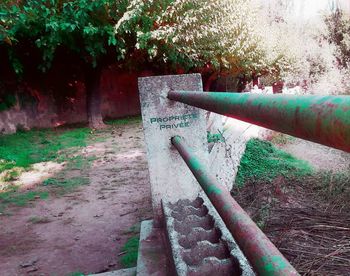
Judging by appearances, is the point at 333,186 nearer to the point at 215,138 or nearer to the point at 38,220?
the point at 215,138

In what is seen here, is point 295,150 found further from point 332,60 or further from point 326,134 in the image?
point 332,60

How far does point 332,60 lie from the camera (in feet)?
72.0

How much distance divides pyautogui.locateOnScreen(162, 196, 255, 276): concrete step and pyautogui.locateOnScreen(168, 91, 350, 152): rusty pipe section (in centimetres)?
93

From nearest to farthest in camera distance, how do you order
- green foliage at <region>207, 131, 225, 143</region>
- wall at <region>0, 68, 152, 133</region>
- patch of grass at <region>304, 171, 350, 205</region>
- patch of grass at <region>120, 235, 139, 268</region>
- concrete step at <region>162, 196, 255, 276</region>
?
concrete step at <region>162, 196, 255, 276</region>, patch of grass at <region>120, 235, 139, 268</region>, green foliage at <region>207, 131, 225, 143</region>, patch of grass at <region>304, 171, 350, 205</region>, wall at <region>0, 68, 152, 133</region>

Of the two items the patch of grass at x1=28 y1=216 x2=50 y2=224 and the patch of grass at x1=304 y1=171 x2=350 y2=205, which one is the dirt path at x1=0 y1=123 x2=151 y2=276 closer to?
the patch of grass at x1=28 y1=216 x2=50 y2=224

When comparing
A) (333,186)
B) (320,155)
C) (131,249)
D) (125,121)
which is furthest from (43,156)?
(320,155)

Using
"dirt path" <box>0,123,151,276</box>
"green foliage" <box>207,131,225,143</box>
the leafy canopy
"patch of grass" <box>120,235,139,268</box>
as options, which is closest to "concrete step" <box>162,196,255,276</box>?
"patch of grass" <box>120,235,139,268</box>

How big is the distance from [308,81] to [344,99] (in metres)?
22.2

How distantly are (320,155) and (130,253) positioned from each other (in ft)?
18.2

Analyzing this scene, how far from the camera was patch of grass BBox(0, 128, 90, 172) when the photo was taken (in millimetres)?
7468

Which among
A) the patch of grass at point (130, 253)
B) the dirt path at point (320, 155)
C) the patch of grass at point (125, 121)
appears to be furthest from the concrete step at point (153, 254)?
the patch of grass at point (125, 121)

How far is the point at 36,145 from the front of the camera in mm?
9234

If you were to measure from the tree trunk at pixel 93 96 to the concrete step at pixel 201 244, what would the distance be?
10908 millimetres

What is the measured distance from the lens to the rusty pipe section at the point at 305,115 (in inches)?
12.9
